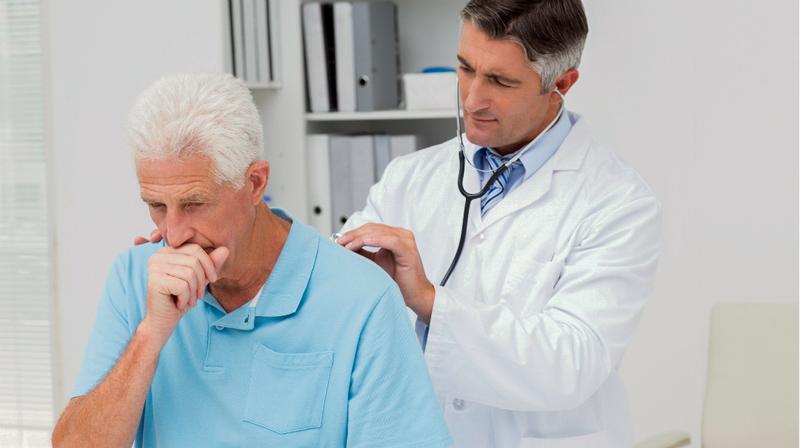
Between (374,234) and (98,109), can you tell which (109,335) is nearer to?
(374,234)

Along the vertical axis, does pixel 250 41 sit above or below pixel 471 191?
above

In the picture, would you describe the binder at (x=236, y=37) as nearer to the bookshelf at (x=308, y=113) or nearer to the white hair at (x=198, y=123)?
the bookshelf at (x=308, y=113)

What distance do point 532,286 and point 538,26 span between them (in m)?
0.42

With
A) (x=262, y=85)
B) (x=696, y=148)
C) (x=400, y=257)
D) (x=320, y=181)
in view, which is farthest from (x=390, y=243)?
(x=696, y=148)

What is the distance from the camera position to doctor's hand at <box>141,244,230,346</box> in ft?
4.27

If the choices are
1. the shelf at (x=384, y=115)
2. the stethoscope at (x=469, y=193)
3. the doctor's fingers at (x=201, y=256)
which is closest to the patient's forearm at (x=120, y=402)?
the doctor's fingers at (x=201, y=256)

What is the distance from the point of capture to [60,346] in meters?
2.87

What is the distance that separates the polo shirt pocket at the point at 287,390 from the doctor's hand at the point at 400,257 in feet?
0.83

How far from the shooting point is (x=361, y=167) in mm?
2924

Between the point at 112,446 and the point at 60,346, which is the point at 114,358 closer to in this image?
the point at 112,446

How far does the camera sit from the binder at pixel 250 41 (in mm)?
2783

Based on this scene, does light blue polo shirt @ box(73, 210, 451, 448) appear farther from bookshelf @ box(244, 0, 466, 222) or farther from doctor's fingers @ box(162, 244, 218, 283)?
bookshelf @ box(244, 0, 466, 222)

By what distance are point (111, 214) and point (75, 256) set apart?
0.16 metres

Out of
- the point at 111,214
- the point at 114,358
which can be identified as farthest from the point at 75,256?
the point at 114,358
